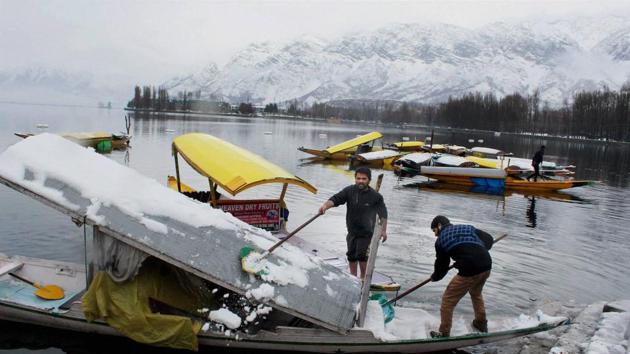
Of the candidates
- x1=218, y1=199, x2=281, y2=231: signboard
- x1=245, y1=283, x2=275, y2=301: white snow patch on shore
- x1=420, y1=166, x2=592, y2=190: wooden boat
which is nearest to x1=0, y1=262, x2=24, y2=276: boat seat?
x1=245, y1=283, x2=275, y2=301: white snow patch on shore

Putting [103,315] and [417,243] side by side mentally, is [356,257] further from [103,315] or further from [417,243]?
[417,243]

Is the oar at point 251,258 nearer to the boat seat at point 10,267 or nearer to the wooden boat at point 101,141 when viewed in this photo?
the boat seat at point 10,267

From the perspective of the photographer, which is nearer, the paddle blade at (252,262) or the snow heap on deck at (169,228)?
the snow heap on deck at (169,228)

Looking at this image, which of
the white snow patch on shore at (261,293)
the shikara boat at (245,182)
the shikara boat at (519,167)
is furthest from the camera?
the shikara boat at (519,167)

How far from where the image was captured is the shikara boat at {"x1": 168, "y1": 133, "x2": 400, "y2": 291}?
1212cm

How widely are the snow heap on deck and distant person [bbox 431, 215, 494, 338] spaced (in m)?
1.44

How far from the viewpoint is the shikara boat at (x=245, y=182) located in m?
12.1

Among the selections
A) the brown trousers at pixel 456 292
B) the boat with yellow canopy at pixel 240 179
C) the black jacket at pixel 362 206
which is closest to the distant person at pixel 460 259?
the brown trousers at pixel 456 292

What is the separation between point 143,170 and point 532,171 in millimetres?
25102

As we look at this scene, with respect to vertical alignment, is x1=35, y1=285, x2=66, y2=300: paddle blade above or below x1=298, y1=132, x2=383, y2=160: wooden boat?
below

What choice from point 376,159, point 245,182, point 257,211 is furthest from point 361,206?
point 376,159

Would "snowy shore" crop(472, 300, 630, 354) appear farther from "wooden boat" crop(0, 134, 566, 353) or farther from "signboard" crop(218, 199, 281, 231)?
"signboard" crop(218, 199, 281, 231)

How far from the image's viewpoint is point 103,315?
7.47m

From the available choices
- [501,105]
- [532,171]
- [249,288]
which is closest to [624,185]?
[532,171]
